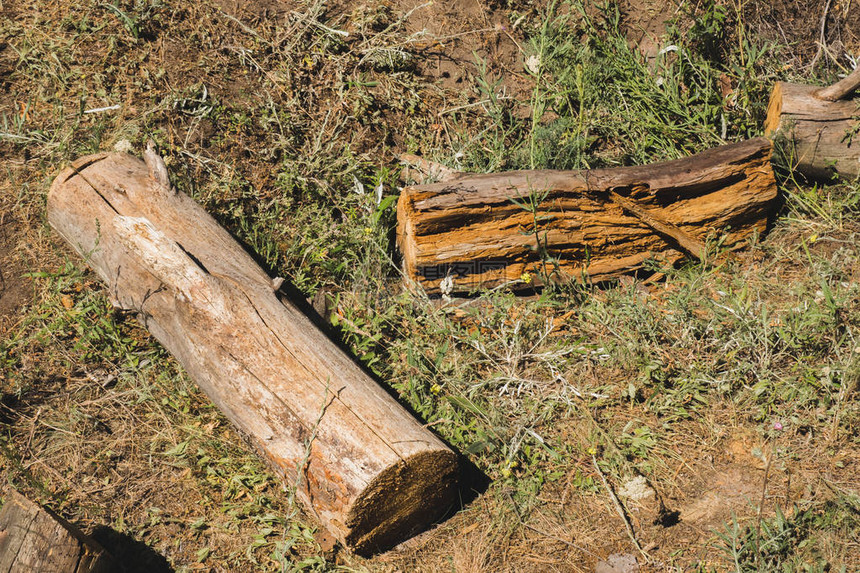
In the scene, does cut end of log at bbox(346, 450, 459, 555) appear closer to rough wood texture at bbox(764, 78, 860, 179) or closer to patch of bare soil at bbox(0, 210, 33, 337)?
patch of bare soil at bbox(0, 210, 33, 337)

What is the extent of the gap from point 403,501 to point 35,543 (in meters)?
1.34

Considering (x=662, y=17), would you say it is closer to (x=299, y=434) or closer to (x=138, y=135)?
(x=138, y=135)

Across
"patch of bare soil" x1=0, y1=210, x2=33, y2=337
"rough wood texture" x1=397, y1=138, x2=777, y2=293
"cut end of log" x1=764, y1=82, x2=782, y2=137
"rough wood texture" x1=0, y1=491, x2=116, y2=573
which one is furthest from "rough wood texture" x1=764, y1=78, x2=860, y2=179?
"patch of bare soil" x1=0, y1=210, x2=33, y2=337

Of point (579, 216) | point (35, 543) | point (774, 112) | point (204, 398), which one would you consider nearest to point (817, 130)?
point (774, 112)

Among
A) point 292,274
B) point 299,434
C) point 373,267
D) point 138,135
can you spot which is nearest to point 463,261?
point 373,267

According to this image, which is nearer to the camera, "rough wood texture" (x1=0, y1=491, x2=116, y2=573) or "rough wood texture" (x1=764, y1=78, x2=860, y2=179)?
"rough wood texture" (x1=0, y1=491, x2=116, y2=573)

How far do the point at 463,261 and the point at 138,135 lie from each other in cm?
207

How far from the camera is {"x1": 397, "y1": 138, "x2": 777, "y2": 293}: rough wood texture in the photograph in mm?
3465

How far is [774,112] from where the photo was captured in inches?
159

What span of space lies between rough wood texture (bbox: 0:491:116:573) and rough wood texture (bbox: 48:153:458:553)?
2.40ft

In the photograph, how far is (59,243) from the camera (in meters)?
3.79

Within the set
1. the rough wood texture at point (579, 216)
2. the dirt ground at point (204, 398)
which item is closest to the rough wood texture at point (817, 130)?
the rough wood texture at point (579, 216)

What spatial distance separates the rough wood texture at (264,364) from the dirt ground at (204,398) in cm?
30

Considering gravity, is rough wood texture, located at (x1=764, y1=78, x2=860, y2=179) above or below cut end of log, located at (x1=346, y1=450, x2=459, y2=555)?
above
